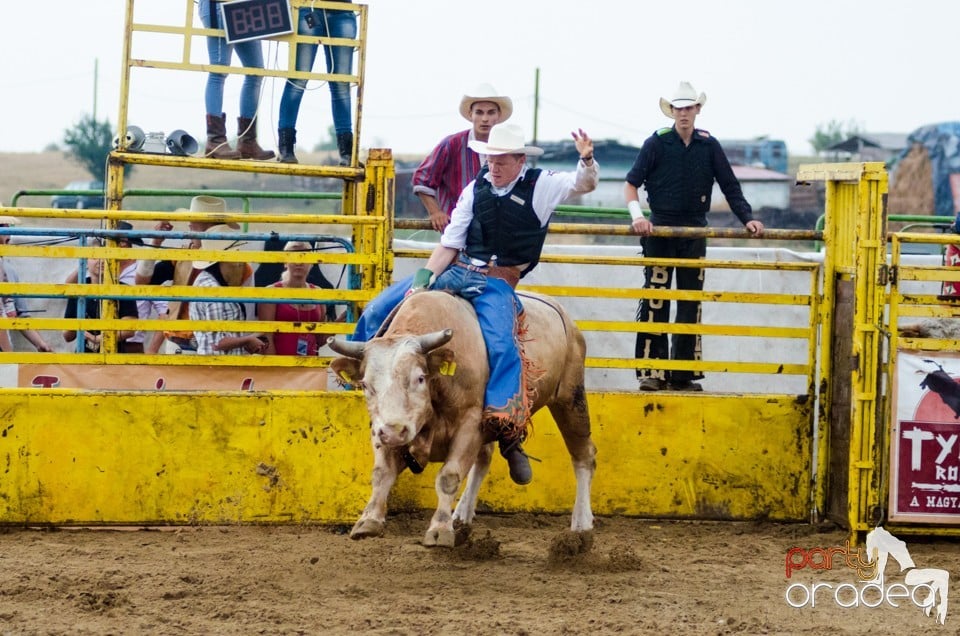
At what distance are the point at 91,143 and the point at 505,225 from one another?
37596 mm

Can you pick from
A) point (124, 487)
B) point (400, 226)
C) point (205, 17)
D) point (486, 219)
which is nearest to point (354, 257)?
point (400, 226)

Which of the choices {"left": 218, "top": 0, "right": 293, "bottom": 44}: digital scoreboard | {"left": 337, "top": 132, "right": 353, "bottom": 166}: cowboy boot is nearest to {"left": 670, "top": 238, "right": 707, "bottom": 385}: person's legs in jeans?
{"left": 337, "top": 132, "right": 353, "bottom": 166}: cowboy boot

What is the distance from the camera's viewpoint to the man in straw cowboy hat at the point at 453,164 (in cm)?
773

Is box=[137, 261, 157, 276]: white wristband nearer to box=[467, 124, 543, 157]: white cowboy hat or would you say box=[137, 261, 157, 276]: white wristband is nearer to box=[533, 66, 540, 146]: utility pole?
box=[467, 124, 543, 157]: white cowboy hat

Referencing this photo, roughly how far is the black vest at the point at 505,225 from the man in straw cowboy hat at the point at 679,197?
64.0 inches

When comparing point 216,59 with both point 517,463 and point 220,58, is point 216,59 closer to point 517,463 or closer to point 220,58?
point 220,58

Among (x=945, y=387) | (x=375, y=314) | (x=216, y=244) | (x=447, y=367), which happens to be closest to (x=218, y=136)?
(x=216, y=244)

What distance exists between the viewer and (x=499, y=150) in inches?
255

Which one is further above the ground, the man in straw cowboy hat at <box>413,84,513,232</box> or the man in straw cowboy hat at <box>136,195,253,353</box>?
the man in straw cowboy hat at <box>413,84,513,232</box>

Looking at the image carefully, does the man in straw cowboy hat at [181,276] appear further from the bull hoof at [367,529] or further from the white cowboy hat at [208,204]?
the bull hoof at [367,529]

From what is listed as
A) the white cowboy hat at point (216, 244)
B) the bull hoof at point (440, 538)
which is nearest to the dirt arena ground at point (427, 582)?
the bull hoof at point (440, 538)

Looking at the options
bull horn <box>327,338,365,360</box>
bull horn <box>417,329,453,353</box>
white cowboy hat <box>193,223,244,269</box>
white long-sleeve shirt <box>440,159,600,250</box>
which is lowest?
bull horn <box>327,338,365,360</box>

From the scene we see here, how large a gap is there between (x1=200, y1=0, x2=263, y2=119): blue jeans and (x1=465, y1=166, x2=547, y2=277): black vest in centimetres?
271

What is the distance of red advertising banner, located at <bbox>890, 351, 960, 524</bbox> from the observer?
23.8 feet
